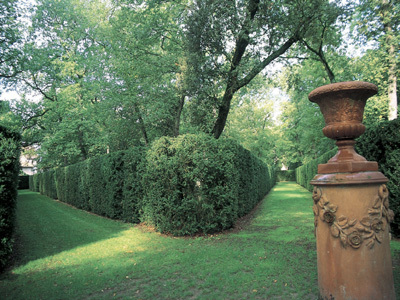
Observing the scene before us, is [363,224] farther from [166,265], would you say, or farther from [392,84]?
[392,84]

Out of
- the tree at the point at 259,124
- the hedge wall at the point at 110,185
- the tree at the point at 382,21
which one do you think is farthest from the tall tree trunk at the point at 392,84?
the tree at the point at 259,124

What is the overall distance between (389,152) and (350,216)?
425 cm

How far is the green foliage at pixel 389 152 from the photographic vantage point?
5598 mm

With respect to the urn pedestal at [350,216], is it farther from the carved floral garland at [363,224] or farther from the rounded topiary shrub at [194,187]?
the rounded topiary shrub at [194,187]

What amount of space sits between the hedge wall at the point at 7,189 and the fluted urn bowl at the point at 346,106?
5.59 meters

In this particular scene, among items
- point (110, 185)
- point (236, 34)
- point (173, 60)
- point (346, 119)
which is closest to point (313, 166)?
point (173, 60)

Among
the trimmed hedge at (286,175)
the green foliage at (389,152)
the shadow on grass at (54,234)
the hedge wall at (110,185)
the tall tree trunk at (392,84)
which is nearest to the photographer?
the green foliage at (389,152)

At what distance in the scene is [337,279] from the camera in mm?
2600

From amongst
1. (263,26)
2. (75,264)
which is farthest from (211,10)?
(75,264)

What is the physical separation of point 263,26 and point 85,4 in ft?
73.3

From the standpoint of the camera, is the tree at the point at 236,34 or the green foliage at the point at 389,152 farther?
the tree at the point at 236,34

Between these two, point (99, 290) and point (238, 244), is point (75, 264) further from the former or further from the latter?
point (238, 244)

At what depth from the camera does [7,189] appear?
16.4 ft

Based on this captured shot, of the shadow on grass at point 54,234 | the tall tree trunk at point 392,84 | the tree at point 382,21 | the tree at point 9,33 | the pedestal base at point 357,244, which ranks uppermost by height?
the tree at point 9,33
